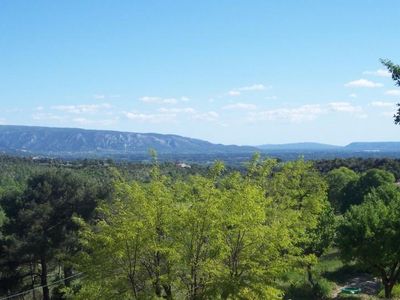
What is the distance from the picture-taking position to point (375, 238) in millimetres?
25062

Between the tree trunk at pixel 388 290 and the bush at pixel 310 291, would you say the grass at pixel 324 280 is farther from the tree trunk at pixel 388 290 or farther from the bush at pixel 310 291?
the tree trunk at pixel 388 290

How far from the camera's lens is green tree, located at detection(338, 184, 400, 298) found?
81.0ft

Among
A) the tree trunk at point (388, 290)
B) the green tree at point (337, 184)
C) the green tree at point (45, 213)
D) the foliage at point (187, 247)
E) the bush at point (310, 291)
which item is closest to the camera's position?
the foliage at point (187, 247)

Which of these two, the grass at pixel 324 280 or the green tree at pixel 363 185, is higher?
the green tree at pixel 363 185

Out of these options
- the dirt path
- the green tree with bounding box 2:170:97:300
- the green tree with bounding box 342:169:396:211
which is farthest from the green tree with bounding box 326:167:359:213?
the green tree with bounding box 2:170:97:300

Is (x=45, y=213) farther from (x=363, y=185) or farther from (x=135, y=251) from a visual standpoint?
(x=363, y=185)

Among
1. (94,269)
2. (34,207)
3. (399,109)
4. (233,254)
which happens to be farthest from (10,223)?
(399,109)

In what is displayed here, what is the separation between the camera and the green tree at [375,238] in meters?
24.7

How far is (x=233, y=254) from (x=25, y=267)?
2983 cm

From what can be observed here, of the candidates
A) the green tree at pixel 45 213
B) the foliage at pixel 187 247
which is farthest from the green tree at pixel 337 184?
the foliage at pixel 187 247

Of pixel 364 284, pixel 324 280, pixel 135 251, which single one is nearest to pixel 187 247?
pixel 135 251

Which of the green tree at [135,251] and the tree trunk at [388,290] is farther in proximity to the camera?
the tree trunk at [388,290]

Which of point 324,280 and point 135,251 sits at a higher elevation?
point 135,251

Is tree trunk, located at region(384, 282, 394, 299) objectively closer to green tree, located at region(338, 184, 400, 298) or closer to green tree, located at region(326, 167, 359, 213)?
green tree, located at region(338, 184, 400, 298)
